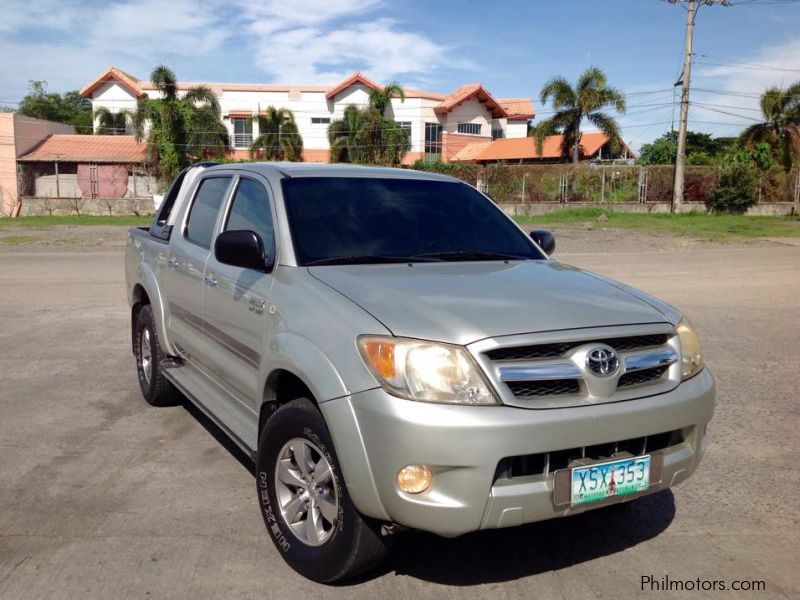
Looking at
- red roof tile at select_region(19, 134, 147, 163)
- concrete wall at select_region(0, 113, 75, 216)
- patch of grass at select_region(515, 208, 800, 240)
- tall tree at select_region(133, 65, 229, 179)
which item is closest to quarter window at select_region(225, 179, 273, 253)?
patch of grass at select_region(515, 208, 800, 240)

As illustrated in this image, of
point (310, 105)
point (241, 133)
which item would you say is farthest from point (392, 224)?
point (310, 105)

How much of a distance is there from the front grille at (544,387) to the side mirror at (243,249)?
4.92ft

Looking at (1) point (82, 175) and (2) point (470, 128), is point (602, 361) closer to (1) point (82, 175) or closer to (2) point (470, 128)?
(1) point (82, 175)

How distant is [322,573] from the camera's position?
3.22 metres

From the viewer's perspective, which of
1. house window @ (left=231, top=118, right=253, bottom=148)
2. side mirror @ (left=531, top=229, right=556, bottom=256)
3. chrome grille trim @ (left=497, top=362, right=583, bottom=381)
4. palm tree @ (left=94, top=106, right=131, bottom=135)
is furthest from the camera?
house window @ (left=231, top=118, right=253, bottom=148)

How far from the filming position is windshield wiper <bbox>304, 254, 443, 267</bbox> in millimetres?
3787

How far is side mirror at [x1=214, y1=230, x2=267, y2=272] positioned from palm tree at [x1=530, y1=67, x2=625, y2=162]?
41910mm

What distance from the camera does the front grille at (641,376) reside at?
3.15 m

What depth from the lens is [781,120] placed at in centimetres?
4047

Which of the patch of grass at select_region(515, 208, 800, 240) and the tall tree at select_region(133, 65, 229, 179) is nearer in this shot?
the patch of grass at select_region(515, 208, 800, 240)

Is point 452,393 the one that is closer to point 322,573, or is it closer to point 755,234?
point 322,573

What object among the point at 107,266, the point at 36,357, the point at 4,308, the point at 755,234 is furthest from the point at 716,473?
the point at 755,234

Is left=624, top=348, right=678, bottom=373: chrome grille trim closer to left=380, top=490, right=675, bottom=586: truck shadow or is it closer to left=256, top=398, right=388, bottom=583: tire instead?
left=380, top=490, right=675, bottom=586: truck shadow

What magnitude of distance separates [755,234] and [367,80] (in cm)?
3636
